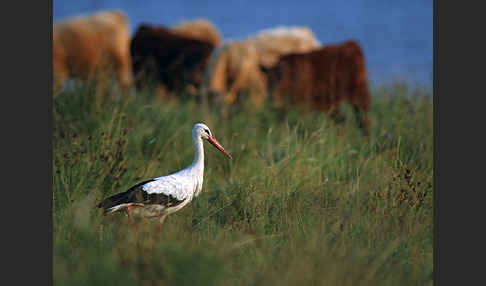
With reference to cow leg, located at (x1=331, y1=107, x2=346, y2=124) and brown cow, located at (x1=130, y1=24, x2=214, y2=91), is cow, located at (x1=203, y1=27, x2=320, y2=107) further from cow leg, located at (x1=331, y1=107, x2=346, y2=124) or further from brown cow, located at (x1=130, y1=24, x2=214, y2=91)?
cow leg, located at (x1=331, y1=107, x2=346, y2=124)

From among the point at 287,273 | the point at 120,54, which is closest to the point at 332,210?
the point at 287,273

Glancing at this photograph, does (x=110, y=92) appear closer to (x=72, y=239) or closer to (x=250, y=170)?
(x=250, y=170)

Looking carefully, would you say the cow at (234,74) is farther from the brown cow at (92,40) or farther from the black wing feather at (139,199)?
the black wing feather at (139,199)

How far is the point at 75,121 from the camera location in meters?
4.76

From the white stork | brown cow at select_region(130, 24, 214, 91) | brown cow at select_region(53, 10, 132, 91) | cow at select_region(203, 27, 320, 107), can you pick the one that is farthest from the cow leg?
brown cow at select_region(53, 10, 132, 91)

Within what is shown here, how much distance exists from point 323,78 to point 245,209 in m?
4.34

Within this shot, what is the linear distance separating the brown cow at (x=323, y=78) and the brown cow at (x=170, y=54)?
2790 mm

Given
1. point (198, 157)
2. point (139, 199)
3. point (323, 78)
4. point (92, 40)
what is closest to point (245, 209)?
point (198, 157)

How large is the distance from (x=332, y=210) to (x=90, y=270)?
68.8 inches

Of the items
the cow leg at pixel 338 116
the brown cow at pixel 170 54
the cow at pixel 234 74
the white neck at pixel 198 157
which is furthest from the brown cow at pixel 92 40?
the white neck at pixel 198 157

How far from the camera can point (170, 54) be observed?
1115cm

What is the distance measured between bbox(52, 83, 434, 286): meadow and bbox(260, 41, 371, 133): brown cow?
1.43 meters

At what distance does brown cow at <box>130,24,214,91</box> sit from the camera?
32.9 feet

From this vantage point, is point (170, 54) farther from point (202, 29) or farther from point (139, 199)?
point (139, 199)
